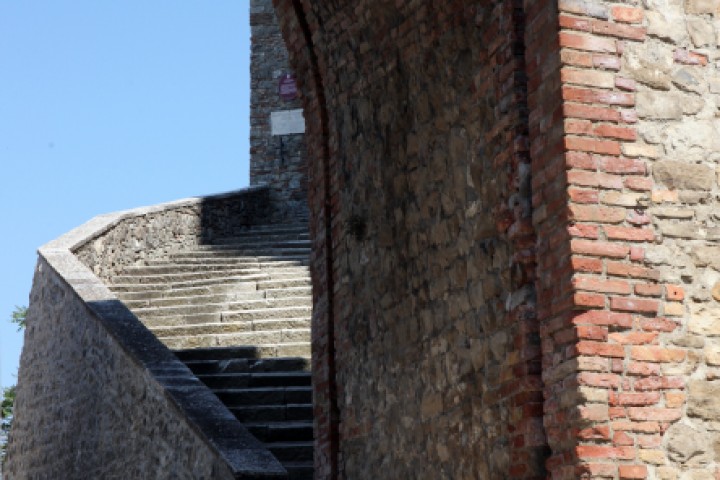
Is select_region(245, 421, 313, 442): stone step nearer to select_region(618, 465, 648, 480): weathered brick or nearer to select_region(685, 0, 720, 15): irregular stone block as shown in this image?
select_region(618, 465, 648, 480): weathered brick

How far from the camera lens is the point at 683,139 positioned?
5.37 m

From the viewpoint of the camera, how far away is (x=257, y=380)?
10.3 metres

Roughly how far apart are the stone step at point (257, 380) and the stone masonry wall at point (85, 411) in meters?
0.78

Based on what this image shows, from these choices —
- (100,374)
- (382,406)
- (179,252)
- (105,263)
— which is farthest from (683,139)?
(179,252)

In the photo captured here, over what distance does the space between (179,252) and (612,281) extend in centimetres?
1082

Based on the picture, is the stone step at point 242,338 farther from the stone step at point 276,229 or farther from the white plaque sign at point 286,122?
the white plaque sign at point 286,122

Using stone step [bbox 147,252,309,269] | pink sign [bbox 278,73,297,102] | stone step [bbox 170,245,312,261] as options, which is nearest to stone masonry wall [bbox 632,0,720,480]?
stone step [bbox 147,252,309,269]

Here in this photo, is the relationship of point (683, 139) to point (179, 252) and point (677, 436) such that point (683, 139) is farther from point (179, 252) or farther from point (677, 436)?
point (179, 252)

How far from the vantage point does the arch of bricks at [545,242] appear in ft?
16.5

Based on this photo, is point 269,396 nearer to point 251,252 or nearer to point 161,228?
point 251,252

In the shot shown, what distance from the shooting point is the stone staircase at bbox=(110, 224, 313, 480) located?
980 cm

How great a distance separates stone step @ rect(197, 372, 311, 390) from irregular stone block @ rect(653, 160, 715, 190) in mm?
5400

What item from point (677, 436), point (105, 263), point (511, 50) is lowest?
point (677, 436)

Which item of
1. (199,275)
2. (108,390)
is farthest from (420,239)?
(199,275)
